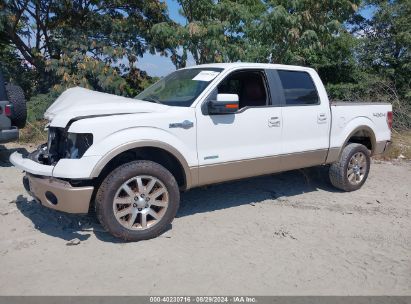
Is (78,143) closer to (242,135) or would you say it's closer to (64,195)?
(64,195)

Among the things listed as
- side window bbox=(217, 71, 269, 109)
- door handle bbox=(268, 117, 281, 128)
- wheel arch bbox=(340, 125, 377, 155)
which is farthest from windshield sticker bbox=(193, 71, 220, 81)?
wheel arch bbox=(340, 125, 377, 155)

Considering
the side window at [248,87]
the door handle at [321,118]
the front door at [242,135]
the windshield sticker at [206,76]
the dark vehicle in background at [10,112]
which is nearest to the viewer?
the front door at [242,135]

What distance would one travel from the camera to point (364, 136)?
667 cm

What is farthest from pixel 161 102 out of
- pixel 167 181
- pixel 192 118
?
pixel 167 181

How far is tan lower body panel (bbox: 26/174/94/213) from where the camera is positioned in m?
4.09

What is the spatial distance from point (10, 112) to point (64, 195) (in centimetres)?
401

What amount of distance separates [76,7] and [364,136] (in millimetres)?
7892

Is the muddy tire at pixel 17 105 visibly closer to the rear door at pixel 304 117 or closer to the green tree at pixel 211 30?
the green tree at pixel 211 30

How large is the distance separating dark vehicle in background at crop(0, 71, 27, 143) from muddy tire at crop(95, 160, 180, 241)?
3.89 m

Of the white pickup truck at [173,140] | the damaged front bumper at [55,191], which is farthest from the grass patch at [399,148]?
the damaged front bumper at [55,191]

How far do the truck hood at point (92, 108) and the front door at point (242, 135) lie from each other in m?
0.62

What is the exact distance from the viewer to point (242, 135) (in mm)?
5051

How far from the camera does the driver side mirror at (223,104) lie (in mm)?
4684

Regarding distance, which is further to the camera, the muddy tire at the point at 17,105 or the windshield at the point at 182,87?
the muddy tire at the point at 17,105
